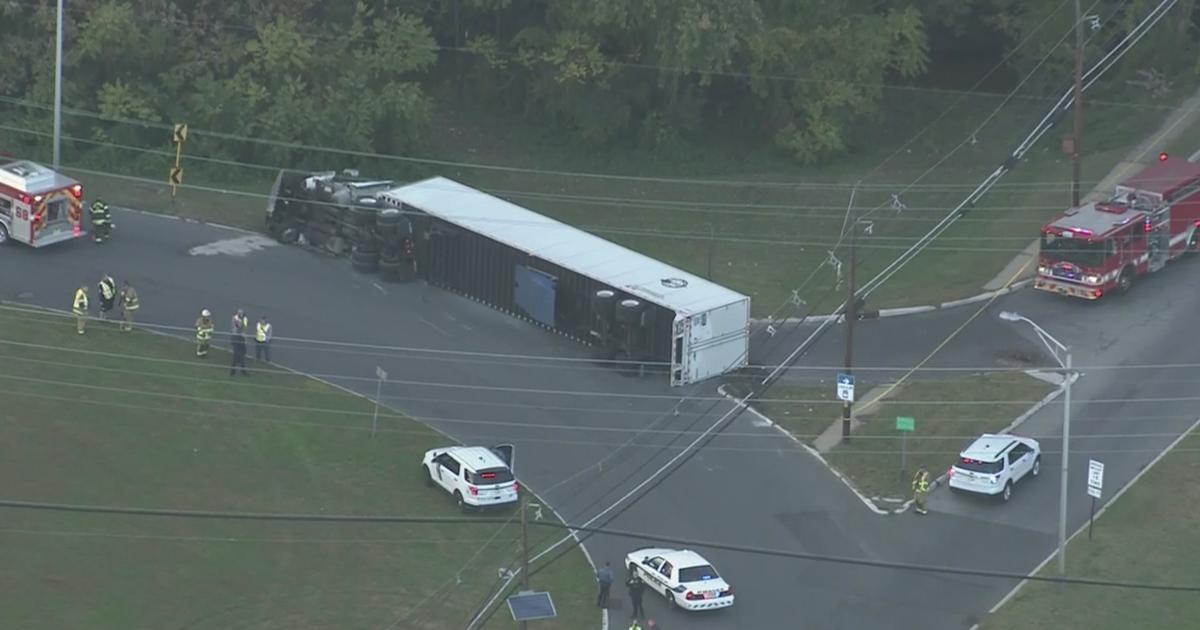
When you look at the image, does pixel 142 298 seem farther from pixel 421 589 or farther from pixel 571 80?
pixel 571 80

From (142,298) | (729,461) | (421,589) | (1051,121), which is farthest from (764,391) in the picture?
(1051,121)

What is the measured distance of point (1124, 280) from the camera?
57.6m

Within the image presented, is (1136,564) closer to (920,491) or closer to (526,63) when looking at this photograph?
(920,491)

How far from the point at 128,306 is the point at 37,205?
597cm

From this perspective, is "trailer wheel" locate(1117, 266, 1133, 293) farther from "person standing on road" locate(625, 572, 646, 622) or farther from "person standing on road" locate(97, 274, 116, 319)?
"person standing on road" locate(97, 274, 116, 319)

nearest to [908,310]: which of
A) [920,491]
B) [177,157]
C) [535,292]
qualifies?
[535,292]

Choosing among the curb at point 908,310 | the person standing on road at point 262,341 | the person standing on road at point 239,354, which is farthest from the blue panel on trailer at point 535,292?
the person standing on road at point 239,354

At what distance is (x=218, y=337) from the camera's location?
53.9 meters

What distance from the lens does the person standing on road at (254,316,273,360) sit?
5238 centimetres

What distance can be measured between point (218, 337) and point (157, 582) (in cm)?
1208

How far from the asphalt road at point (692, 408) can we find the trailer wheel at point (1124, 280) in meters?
0.51

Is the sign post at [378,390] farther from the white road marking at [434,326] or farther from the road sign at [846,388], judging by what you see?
the road sign at [846,388]

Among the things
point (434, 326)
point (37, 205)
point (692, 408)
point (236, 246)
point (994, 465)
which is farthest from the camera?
point (236, 246)

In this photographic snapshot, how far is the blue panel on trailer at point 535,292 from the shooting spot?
55.4m
